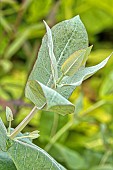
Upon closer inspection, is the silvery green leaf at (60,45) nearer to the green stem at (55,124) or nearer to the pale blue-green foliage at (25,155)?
the pale blue-green foliage at (25,155)

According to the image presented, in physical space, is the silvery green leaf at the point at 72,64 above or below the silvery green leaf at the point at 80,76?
above

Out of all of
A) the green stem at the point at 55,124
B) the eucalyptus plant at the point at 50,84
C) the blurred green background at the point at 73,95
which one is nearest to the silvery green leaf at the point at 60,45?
the eucalyptus plant at the point at 50,84

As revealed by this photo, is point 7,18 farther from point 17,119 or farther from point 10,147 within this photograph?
point 10,147

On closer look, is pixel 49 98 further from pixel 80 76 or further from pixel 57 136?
pixel 57 136

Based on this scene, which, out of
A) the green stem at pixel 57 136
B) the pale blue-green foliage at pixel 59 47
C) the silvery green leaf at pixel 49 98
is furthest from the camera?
the green stem at pixel 57 136

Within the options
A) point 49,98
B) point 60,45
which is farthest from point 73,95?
point 49,98
